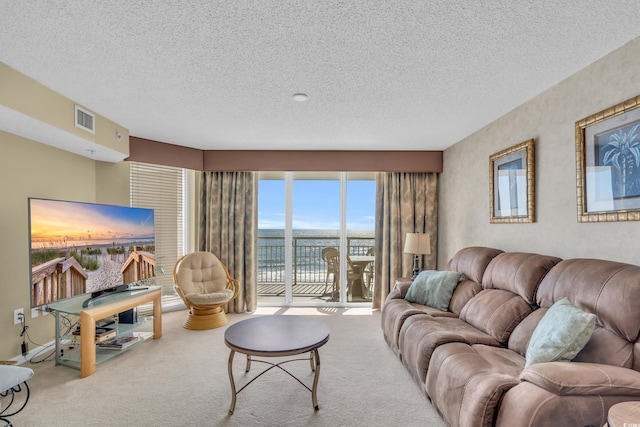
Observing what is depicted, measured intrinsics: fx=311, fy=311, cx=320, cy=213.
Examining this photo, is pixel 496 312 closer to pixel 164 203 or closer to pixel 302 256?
pixel 302 256

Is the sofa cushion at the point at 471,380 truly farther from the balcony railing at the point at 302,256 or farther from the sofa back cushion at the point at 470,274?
the balcony railing at the point at 302,256

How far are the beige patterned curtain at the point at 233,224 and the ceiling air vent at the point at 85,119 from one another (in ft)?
5.93

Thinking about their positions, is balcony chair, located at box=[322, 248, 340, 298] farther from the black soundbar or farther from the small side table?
the small side table

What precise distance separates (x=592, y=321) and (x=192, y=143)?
14.6 ft

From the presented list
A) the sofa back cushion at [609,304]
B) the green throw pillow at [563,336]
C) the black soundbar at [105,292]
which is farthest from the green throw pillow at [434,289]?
the black soundbar at [105,292]

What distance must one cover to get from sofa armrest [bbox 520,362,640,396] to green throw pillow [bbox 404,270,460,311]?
1701mm

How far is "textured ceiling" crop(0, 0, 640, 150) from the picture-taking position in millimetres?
1613

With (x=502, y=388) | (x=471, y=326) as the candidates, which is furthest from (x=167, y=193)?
(x=502, y=388)

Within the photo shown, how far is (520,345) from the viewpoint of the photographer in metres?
2.14

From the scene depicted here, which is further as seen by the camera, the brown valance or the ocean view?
the ocean view

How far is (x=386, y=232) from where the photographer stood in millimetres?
4738

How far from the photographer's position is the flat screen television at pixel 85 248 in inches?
103

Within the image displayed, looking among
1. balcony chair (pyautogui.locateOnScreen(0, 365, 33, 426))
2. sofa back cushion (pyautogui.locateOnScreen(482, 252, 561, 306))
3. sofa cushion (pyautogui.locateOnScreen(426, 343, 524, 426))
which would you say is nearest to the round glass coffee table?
sofa cushion (pyautogui.locateOnScreen(426, 343, 524, 426))

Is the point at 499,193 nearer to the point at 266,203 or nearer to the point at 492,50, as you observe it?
the point at 492,50
